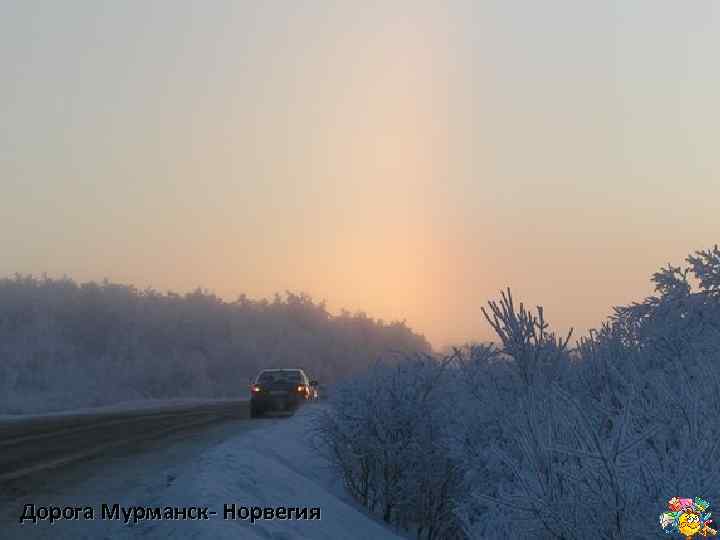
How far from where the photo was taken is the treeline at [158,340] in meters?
82.4

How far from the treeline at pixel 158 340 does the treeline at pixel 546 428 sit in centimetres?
4644

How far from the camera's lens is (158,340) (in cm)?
10275

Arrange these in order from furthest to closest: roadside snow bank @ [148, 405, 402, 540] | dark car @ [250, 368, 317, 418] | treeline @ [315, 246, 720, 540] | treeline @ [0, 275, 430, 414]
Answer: treeline @ [0, 275, 430, 414], dark car @ [250, 368, 317, 418], roadside snow bank @ [148, 405, 402, 540], treeline @ [315, 246, 720, 540]

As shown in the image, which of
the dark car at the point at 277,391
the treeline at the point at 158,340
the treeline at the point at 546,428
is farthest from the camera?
the treeline at the point at 158,340

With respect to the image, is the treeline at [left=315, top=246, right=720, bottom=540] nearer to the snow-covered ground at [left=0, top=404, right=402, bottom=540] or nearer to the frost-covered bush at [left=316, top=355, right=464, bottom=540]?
the frost-covered bush at [left=316, top=355, right=464, bottom=540]

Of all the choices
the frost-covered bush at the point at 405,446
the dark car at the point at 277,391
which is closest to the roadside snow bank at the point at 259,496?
the frost-covered bush at the point at 405,446

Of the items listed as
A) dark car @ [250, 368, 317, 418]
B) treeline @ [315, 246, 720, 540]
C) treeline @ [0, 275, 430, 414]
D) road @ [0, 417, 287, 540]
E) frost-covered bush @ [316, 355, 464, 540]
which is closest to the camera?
treeline @ [315, 246, 720, 540]

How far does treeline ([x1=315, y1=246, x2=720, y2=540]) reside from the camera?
6.59m

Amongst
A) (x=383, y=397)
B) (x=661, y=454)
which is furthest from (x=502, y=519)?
(x=383, y=397)

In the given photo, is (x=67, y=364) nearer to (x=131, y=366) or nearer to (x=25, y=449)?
(x=131, y=366)

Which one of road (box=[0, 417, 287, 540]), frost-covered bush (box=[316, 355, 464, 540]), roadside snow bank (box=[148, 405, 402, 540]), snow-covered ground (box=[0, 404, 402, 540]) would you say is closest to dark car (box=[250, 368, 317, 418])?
roadside snow bank (box=[148, 405, 402, 540])

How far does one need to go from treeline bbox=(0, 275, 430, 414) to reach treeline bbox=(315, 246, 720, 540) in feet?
152

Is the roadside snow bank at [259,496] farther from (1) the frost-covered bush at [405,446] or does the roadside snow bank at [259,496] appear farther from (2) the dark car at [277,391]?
(2) the dark car at [277,391]

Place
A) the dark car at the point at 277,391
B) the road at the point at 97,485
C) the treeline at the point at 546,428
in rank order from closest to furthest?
1. the treeline at the point at 546,428
2. the road at the point at 97,485
3. the dark car at the point at 277,391
